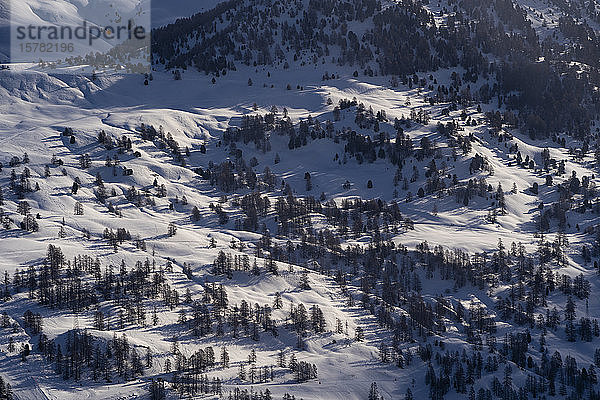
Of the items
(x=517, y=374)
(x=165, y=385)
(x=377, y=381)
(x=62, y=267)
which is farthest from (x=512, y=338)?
(x=62, y=267)

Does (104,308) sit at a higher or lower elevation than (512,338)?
higher

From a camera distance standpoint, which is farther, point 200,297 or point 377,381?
point 200,297

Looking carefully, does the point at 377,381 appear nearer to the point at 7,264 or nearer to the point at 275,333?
the point at 275,333

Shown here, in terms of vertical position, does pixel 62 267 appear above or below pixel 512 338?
above

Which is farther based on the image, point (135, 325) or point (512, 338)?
point (512, 338)

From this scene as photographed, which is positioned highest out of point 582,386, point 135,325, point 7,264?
point 7,264

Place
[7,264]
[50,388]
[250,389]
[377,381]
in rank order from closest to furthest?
[50,388] < [250,389] < [377,381] < [7,264]

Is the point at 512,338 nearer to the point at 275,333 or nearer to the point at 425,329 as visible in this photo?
the point at 425,329

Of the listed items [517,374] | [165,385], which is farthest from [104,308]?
[517,374]

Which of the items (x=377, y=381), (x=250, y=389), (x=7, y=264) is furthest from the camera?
(x=7, y=264)
